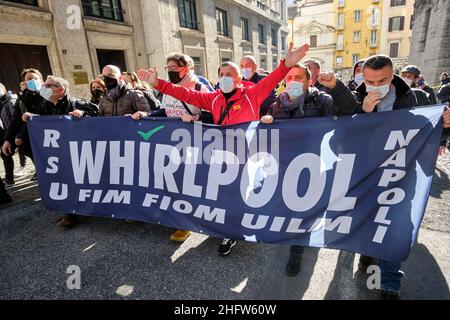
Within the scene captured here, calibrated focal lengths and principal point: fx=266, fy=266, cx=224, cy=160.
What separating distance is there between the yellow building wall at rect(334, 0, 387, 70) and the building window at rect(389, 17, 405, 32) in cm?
162

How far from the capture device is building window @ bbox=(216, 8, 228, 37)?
17734 millimetres

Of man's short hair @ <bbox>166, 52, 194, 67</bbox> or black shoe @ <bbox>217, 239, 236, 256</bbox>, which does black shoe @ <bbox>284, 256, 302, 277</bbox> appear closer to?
black shoe @ <bbox>217, 239, 236, 256</bbox>

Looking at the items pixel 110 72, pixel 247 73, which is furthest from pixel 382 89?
pixel 110 72

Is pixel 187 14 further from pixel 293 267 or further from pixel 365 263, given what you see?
pixel 365 263

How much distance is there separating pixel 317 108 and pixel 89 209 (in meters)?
2.86

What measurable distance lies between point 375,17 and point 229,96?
2009 inches

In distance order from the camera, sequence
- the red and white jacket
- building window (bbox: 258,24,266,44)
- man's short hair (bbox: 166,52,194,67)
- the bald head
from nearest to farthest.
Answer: the red and white jacket
man's short hair (bbox: 166,52,194,67)
the bald head
building window (bbox: 258,24,266,44)

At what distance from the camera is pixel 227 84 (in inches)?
107

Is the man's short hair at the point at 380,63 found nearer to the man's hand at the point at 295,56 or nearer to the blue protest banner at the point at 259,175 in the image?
the blue protest banner at the point at 259,175

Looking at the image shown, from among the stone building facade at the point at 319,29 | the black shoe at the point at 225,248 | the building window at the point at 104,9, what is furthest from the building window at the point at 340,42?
the black shoe at the point at 225,248

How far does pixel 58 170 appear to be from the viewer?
3359mm

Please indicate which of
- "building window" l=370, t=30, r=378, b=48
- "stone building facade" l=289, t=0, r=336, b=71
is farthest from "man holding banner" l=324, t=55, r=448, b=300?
"building window" l=370, t=30, r=378, b=48
